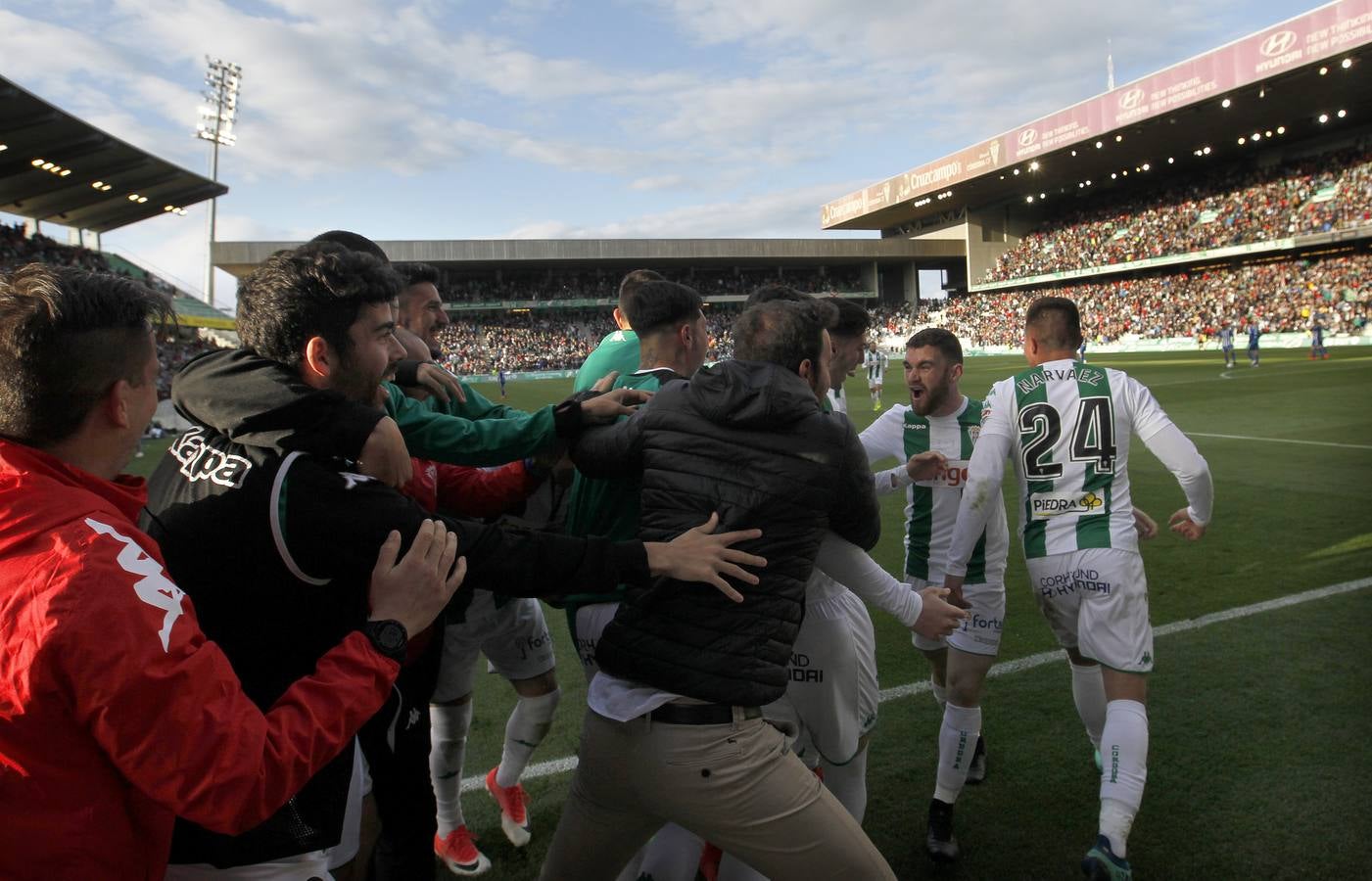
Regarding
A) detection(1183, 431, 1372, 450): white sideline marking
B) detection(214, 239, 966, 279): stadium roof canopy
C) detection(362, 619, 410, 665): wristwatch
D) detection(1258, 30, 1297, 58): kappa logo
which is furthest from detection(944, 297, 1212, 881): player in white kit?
→ detection(214, 239, 966, 279): stadium roof canopy

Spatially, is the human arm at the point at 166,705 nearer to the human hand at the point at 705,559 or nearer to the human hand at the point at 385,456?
the human hand at the point at 385,456

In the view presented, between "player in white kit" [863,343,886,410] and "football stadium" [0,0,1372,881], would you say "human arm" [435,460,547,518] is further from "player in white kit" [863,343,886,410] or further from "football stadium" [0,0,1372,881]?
"player in white kit" [863,343,886,410]

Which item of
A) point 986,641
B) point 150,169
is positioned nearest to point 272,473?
point 986,641

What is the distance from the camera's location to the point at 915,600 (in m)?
2.58

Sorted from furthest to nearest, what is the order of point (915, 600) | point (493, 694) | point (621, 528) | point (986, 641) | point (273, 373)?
point (493, 694)
point (986, 641)
point (621, 528)
point (915, 600)
point (273, 373)

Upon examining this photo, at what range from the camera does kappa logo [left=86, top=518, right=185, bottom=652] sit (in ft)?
4.26

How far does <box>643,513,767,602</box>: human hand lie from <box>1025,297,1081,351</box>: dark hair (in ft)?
8.06

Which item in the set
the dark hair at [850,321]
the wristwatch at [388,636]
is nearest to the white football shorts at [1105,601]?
the dark hair at [850,321]

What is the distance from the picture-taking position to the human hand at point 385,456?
1867mm

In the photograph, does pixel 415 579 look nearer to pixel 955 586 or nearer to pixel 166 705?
pixel 166 705

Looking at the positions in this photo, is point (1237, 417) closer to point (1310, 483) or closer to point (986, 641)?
point (1310, 483)

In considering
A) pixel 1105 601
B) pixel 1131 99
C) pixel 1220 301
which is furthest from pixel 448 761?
pixel 1220 301

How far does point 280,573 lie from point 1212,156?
54711mm

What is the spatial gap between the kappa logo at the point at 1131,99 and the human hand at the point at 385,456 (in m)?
43.6
